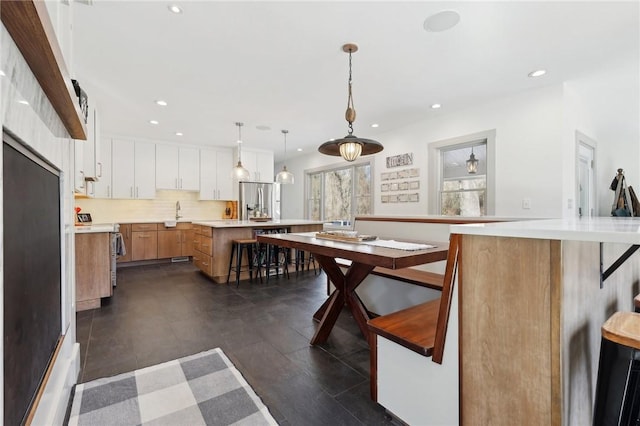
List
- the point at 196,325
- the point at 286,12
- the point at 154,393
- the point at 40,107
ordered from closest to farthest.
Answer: the point at 40,107
the point at 154,393
the point at 286,12
the point at 196,325

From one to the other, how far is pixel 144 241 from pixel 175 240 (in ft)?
1.82

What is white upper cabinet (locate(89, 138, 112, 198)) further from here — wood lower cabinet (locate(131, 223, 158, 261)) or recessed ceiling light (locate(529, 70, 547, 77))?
recessed ceiling light (locate(529, 70, 547, 77))

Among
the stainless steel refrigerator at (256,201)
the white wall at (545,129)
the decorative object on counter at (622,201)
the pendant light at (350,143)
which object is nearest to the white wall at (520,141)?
the white wall at (545,129)

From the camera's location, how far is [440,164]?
462cm

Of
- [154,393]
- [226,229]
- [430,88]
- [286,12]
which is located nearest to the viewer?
[154,393]

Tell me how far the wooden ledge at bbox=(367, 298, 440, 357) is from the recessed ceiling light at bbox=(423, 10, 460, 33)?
2073 mm

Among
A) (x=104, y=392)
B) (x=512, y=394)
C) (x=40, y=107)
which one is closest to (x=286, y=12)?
(x=40, y=107)

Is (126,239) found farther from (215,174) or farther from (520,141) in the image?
(520,141)

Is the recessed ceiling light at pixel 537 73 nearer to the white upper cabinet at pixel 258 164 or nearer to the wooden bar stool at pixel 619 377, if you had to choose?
the wooden bar stool at pixel 619 377

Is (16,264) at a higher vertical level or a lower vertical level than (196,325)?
higher

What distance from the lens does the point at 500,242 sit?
45.0 inches

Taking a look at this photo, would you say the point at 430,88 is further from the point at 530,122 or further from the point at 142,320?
the point at 142,320

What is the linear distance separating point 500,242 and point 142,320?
3.15 meters

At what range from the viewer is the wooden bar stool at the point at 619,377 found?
0.91m
